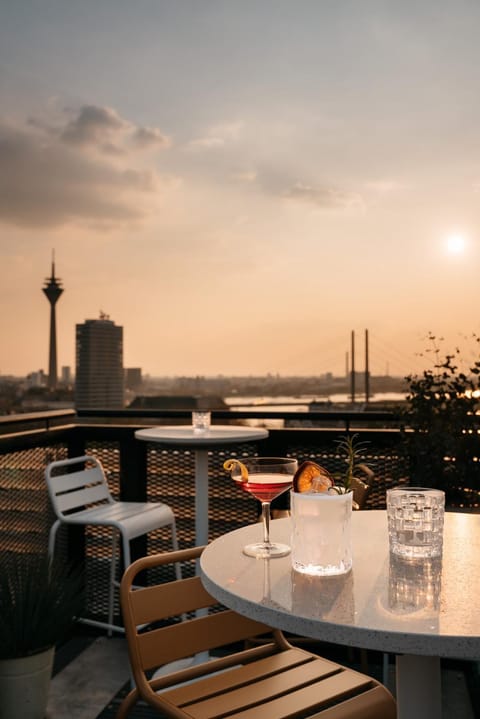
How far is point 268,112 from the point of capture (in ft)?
30.7

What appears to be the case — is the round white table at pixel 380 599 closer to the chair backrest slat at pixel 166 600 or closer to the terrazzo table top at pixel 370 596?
the terrazzo table top at pixel 370 596

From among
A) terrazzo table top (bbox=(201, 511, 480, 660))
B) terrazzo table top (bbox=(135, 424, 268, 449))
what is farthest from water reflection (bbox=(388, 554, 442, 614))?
terrazzo table top (bbox=(135, 424, 268, 449))

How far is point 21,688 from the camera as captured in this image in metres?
2.80

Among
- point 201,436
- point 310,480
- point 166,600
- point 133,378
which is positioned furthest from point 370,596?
point 133,378

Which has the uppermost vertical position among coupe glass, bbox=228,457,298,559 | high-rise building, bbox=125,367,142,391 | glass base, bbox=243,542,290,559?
Answer: high-rise building, bbox=125,367,142,391

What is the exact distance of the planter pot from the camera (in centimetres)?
279

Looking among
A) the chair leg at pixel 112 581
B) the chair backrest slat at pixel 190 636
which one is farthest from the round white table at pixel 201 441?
the chair backrest slat at pixel 190 636

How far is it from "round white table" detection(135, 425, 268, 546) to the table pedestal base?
1805mm

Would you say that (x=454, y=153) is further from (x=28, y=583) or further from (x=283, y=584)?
(x=283, y=584)

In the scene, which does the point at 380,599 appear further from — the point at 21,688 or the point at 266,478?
the point at 21,688

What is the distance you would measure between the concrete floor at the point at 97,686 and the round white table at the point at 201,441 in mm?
716

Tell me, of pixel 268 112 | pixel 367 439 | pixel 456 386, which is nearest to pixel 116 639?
pixel 367 439

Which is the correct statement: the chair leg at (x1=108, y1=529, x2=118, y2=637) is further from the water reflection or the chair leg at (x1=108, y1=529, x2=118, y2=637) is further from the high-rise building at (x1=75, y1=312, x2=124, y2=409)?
the high-rise building at (x1=75, y1=312, x2=124, y2=409)

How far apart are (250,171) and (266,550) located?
12.3 metres
